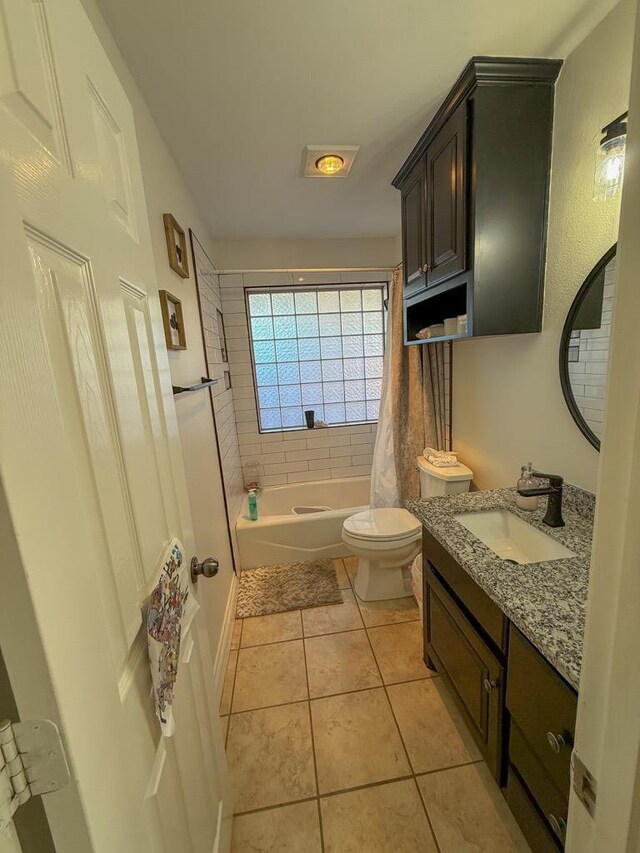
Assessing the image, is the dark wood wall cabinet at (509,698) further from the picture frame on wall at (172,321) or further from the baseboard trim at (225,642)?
the picture frame on wall at (172,321)

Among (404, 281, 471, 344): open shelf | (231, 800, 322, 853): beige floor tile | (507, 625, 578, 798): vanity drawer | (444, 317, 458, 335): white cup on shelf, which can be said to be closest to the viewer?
(507, 625, 578, 798): vanity drawer

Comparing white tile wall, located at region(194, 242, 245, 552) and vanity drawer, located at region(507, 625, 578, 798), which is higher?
white tile wall, located at region(194, 242, 245, 552)

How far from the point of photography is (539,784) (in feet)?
3.01

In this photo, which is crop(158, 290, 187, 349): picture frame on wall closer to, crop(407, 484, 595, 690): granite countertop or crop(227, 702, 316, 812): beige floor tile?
crop(407, 484, 595, 690): granite countertop

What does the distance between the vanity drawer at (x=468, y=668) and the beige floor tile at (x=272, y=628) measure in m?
0.81

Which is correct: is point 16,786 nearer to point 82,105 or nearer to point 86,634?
point 86,634

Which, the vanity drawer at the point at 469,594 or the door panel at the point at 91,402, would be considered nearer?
the door panel at the point at 91,402

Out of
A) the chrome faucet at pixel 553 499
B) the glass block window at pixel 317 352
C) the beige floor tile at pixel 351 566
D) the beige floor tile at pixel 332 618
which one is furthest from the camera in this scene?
the glass block window at pixel 317 352

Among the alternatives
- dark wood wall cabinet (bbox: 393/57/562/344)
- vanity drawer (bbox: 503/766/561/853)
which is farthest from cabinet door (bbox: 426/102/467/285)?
vanity drawer (bbox: 503/766/561/853)

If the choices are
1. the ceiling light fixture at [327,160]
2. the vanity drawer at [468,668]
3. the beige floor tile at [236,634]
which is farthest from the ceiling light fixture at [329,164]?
the beige floor tile at [236,634]

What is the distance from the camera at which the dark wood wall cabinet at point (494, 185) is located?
1.19 meters

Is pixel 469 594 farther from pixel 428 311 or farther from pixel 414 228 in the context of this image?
pixel 414 228

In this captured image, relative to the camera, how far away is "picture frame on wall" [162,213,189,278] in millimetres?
1400

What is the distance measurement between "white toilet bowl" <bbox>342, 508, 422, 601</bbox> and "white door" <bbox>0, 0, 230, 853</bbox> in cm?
139
